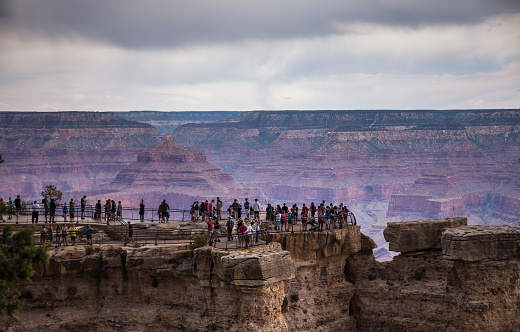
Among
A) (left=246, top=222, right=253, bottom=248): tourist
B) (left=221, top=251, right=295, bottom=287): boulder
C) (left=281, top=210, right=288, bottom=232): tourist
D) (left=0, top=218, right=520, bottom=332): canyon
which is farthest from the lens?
(left=281, top=210, right=288, bottom=232): tourist

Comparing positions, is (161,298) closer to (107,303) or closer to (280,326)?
(107,303)

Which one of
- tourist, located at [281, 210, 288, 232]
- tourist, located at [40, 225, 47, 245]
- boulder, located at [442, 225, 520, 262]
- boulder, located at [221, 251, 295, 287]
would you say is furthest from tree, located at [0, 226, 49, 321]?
boulder, located at [442, 225, 520, 262]

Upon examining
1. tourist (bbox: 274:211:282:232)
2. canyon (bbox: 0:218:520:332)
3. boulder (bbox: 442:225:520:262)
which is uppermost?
tourist (bbox: 274:211:282:232)

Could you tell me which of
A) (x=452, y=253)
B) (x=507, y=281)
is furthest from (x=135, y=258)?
(x=507, y=281)

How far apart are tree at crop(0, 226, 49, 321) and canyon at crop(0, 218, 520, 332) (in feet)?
18.6

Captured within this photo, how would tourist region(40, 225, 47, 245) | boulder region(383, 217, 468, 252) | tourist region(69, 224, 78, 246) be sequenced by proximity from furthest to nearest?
boulder region(383, 217, 468, 252) < tourist region(69, 224, 78, 246) < tourist region(40, 225, 47, 245)

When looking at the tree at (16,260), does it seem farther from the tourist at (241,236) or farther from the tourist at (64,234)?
the tourist at (241,236)

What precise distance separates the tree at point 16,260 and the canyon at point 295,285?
5.68m

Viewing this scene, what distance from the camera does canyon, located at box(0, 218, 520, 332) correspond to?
34.0m

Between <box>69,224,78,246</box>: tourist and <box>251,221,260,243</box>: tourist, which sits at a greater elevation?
<box>251,221,260,243</box>: tourist

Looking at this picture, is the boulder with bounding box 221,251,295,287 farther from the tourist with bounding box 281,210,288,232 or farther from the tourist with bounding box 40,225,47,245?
the tourist with bounding box 40,225,47,245

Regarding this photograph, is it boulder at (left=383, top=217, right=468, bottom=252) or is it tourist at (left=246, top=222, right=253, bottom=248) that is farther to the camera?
boulder at (left=383, top=217, right=468, bottom=252)

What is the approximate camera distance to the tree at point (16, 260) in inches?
1152

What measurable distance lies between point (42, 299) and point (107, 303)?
9.61 ft
